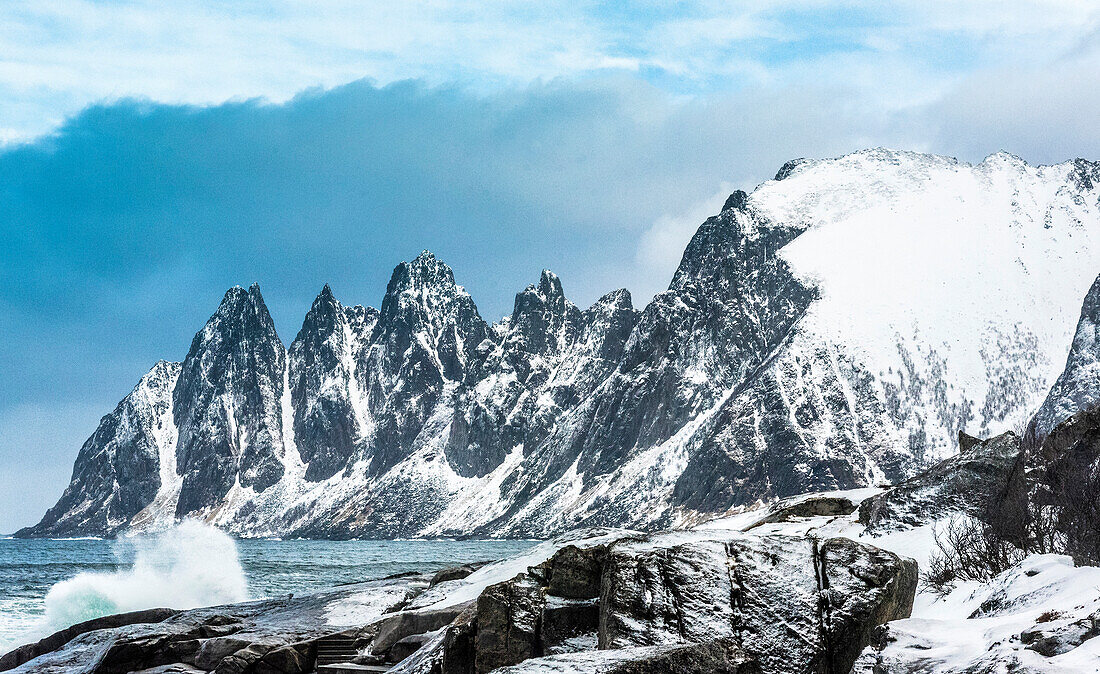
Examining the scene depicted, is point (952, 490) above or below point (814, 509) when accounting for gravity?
above

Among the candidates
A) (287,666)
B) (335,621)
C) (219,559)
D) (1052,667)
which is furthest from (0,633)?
(1052,667)

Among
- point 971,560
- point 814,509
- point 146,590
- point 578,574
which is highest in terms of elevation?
point 578,574

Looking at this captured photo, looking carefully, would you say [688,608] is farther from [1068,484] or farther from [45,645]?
[45,645]

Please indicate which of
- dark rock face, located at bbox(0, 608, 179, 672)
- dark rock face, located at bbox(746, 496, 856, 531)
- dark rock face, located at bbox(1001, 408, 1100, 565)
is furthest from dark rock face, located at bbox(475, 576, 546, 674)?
dark rock face, located at bbox(746, 496, 856, 531)

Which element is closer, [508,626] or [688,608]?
[688,608]

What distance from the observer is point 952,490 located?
3114 cm

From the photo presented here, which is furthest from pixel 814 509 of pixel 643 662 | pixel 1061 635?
pixel 643 662

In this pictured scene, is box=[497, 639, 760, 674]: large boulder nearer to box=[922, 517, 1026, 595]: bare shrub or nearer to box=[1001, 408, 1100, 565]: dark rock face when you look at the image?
box=[1001, 408, 1100, 565]: dark rock face

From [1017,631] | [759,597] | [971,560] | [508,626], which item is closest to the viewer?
[1017,631]

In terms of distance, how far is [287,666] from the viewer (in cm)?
2561

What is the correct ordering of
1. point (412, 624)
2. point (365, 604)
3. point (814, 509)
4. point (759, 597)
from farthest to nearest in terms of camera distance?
1. point (814, 509)
2. point (365, 604)
3. point (412, 624)
4. point (759, 597)

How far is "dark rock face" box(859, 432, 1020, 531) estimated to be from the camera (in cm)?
3036

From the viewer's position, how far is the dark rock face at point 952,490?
30.4 m

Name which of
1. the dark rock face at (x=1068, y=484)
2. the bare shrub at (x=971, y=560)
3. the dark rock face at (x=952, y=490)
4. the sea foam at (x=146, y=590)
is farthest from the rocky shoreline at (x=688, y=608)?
the sea foam at (x=146, y=590)
